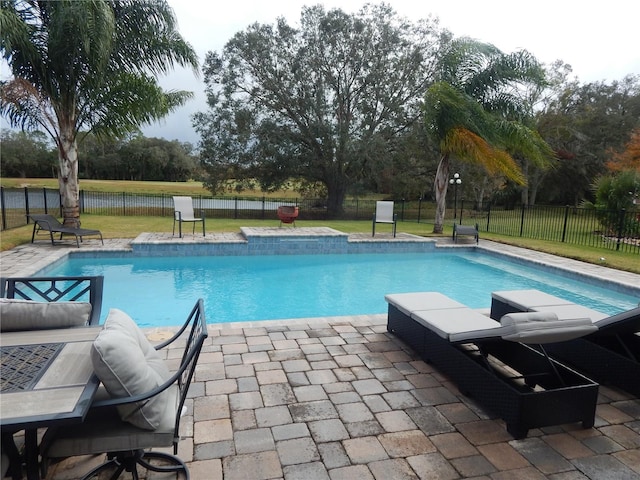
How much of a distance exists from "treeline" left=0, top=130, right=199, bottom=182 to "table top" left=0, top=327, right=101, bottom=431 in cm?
3185

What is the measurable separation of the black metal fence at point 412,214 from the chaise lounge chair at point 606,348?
298 inches

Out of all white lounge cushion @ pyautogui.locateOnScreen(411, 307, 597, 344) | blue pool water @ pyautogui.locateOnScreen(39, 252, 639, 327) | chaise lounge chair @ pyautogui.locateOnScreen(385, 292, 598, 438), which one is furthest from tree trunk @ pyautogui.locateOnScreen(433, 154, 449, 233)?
white lounge cushion @ pyautogui.locateOnScreen(411, 307, 597, 344)

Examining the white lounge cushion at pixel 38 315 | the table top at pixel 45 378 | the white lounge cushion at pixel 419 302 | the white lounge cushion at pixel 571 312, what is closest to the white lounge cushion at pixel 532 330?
the white lounge cushion at pixel 419 302

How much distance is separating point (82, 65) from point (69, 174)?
2272 mm

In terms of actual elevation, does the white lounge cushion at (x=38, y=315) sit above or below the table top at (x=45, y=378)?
above

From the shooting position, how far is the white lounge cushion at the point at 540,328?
226 centimetres

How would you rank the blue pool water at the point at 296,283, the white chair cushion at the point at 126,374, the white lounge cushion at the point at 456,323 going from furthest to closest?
the blue pool water at the point at 296,283 → the white lounge cushion at the point at 456,323 → the white chair cushion at the point at 126,374

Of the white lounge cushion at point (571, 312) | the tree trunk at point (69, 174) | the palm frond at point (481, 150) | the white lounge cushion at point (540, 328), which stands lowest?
the white lounge cushion at point (571, 312)

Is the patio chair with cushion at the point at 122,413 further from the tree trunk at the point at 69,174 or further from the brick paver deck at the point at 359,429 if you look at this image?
the tree trunk at the point at 69,174

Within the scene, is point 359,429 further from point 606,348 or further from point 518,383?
point 606,348

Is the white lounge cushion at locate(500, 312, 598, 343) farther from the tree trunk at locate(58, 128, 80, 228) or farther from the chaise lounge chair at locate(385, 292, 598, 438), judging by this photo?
the tree trunk at locate(58, 128, 80, 228)

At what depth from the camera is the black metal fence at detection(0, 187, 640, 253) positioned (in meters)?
10.8

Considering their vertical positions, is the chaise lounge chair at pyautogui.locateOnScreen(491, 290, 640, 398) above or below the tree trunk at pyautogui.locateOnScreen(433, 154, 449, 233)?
below

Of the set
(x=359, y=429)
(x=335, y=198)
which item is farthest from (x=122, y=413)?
(x=335, y=198)
